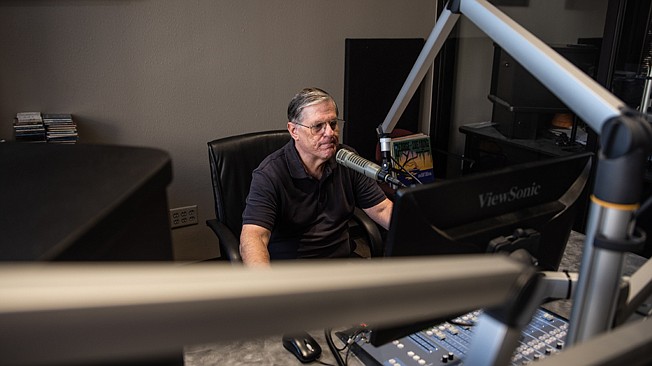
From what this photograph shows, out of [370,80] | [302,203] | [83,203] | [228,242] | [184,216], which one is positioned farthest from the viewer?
[370,80]

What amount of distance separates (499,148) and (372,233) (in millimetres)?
1838

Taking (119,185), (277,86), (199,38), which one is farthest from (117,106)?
(119,185)

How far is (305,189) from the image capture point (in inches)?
78.5

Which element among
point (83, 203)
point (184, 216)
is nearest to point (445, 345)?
point (83, 203)

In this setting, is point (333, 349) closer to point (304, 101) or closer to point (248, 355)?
point (248, 355)

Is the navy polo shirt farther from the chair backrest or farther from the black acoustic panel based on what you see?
the black acoustic panel

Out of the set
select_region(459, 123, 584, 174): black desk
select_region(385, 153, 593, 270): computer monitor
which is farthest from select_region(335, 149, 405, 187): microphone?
select_region(459, 123, 584, 174): black desk

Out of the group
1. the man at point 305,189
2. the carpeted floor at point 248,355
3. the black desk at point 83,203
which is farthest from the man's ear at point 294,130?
the black desk at point 83,203

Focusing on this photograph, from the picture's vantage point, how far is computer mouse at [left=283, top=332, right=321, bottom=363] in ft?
4.07

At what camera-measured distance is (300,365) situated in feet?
4.05

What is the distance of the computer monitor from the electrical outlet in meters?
2.35

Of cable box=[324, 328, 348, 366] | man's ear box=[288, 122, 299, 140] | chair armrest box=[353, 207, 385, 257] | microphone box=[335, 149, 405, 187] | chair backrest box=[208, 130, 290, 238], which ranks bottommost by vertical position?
chair armrest box=[353, 207, 385, 257]

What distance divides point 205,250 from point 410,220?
2.53 m

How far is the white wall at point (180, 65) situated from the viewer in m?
2.54
